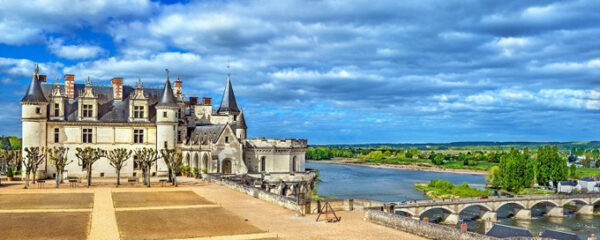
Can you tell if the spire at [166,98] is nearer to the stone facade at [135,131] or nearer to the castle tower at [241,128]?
the stone facade at [135,131]

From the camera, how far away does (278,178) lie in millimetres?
52906

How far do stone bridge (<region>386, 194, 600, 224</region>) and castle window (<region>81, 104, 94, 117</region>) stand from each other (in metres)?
31.0

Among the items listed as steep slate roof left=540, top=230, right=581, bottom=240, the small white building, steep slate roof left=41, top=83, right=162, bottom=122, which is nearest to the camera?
steep slate roof left=540, top=230, right=581, bottom=240

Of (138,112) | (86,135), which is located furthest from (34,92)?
(138,112)

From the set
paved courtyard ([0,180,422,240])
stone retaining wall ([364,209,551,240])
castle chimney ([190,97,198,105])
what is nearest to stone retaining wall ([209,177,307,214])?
paved courtyard ([0,180,422,240])

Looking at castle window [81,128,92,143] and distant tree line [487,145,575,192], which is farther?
distant tree line [487,145,575,192]

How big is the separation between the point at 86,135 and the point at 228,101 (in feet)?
51.1

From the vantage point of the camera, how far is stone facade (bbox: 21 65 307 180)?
2007 inches

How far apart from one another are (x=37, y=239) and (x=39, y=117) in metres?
32.8

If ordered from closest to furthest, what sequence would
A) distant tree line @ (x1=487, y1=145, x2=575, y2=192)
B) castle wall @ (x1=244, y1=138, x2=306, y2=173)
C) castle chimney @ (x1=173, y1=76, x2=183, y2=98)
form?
castle wall @ (x1=244, y1=138, x2=306, y2=173), castle chimney @ (x1=173, y1=76, x2=183, y2=98), distant tree line @ (x1=487, y1=145, x2=575, y2=192)

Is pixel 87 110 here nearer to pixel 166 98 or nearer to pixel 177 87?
pixel 166 98

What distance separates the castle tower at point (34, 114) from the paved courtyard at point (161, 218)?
43.2 feet

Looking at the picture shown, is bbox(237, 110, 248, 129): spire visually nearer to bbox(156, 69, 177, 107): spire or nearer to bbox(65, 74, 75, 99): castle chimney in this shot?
bbox(156, 69, 177, 107): spire

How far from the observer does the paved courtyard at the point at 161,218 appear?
73.6 feet
